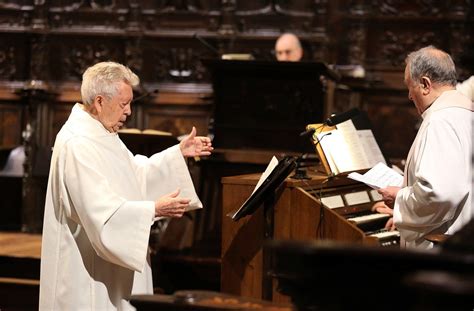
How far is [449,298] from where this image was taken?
7.14 ft

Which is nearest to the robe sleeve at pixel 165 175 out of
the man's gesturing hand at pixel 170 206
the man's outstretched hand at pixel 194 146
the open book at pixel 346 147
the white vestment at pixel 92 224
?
the man's outstretched hand at pixel 194 146

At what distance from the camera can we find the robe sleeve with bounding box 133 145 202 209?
5.29 metres

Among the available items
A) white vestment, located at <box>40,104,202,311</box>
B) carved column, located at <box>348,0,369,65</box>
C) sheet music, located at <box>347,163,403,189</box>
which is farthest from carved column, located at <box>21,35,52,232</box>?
sheet music, located at <box>347,163,403,189</box>

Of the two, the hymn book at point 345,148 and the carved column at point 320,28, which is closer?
the hymn book at point 345,148

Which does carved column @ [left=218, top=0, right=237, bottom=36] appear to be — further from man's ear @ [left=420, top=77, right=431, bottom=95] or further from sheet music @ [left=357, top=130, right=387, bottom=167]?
man's ear @ [left=420, top=77, right=431, bottom=95]

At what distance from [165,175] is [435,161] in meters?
1.56

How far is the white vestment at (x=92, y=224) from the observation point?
4.61m

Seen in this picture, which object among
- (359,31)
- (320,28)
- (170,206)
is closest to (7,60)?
(320,28)

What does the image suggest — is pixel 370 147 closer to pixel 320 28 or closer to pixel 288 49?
pixel 288 49

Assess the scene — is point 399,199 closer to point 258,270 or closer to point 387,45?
point 258,270

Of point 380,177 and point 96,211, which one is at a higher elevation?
point 380,177

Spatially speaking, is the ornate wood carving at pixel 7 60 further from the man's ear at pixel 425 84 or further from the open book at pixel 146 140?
the man's ear at pixel 425 84

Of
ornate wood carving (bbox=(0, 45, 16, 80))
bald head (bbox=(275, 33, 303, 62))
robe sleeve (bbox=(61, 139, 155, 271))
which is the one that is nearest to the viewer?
robe sleeve (bbox=(61, 139, 155, 271))

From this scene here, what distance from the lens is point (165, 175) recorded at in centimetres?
529
